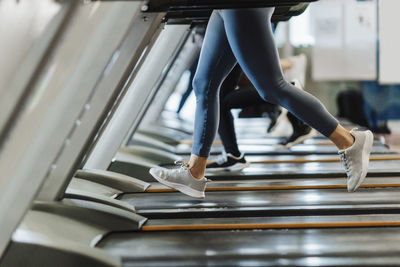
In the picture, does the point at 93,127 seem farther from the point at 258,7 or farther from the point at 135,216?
the point at 258,7

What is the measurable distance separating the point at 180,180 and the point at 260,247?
712mm

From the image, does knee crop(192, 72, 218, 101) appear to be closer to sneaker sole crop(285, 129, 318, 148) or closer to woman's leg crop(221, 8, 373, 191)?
woman's leg crop(221, 8, 373, 191)

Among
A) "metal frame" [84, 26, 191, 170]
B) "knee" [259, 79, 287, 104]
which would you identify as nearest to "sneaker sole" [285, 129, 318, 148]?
"metal frame" [84, 26, 191, 170]

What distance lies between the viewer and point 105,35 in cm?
124

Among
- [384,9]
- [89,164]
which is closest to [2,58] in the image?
[89,164]

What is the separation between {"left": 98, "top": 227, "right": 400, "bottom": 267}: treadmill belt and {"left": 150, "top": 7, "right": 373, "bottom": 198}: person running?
45 centimetres

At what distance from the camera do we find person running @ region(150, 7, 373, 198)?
2158mm

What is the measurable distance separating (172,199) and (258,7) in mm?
957

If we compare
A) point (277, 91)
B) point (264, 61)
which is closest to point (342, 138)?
point (277, 91)

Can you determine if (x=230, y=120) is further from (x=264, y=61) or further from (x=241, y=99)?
(x=264, y=61)

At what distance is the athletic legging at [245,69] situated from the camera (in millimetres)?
2156

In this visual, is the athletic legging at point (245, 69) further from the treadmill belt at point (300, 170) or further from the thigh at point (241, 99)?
the thigh at point (241, 99)

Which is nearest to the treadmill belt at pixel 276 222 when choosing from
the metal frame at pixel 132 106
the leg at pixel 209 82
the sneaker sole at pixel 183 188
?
the sneaker sole at pixel 183 188

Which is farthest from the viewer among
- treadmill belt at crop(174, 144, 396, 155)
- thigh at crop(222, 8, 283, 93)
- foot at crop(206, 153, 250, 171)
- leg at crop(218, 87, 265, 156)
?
treadmill belt at crop(174, 144, 396, 155)
